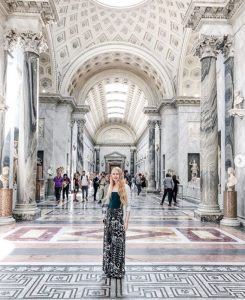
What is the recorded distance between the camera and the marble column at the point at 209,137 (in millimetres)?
11188

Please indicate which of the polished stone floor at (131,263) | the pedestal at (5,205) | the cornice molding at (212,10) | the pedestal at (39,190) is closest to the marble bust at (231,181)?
the polished stone floor at (131,263)

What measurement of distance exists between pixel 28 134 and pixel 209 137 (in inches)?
228

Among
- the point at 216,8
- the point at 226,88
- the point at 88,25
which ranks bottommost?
the point at 226,88

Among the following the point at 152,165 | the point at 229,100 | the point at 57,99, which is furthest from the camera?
the point at 152,165

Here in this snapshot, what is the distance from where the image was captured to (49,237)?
26.7ft

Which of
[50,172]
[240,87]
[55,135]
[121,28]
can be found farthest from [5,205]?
[121,28]

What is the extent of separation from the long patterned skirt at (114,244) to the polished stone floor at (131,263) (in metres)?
0.15

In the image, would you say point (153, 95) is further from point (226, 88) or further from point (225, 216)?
point (225, 216)

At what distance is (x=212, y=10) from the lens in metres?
11.2

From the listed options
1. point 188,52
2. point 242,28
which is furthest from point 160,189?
point 242,28

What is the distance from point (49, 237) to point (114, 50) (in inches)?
727

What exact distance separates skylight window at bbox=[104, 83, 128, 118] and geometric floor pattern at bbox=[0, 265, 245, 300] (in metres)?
31.4

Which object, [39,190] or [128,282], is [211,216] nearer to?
[128,282]

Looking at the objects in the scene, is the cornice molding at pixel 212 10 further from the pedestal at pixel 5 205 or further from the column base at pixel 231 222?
the pedestal at pixel 5 205
